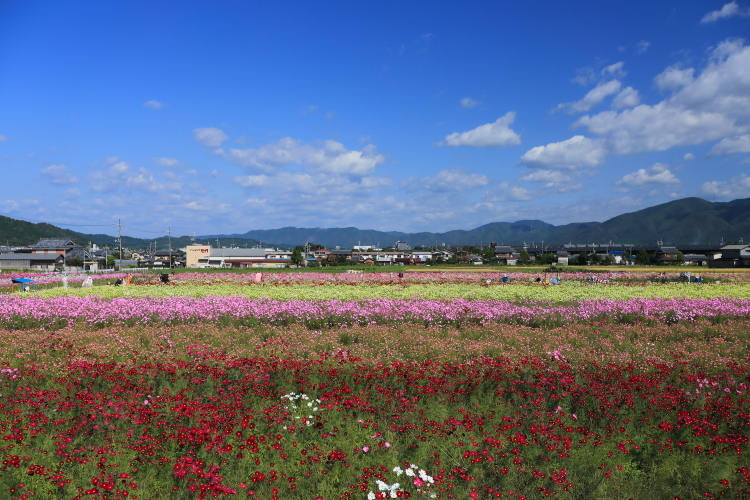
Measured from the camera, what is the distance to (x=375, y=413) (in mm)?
6781

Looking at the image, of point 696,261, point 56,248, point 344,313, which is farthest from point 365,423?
point 56,248

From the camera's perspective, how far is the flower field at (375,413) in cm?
495

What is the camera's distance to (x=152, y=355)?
31.8 ft

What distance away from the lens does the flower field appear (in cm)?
495

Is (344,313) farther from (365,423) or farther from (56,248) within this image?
(56,248)

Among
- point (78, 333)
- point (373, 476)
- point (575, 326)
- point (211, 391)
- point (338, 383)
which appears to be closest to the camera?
point (373, 476)

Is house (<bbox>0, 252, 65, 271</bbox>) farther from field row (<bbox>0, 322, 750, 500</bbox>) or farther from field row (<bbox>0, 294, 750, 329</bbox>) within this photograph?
Answer: field row (<bbox>0, 322, 750, 500</bbox>)

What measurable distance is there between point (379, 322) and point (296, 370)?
638cm

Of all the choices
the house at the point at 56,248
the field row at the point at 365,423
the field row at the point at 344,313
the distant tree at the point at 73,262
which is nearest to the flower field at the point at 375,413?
the field row at the point at 365,423

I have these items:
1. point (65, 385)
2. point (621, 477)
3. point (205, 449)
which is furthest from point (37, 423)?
point (621, 477)

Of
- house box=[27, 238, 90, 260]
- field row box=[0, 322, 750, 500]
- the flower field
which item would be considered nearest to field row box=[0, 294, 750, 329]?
the flower field

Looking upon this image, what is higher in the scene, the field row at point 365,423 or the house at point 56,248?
the house at point 56,248

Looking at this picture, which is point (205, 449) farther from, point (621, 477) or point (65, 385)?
point (621, 477)

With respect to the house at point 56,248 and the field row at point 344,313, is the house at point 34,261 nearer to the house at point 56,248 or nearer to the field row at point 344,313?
the house at point 56,248
